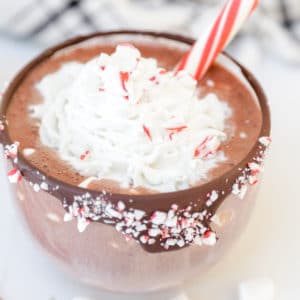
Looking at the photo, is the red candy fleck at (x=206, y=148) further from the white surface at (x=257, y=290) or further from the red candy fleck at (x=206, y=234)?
the white surface at (x=257, y=290)

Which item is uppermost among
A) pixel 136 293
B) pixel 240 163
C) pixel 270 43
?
pixel 270 43

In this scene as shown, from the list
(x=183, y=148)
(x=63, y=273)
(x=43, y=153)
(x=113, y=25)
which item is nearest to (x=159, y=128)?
(x=183, y=148)

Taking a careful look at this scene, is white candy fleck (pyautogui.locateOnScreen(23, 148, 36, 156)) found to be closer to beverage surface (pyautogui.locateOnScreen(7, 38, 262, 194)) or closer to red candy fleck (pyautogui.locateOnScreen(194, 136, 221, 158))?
beverage surface (pyautogui.locateOnScreen(7, 38, 262, 194))

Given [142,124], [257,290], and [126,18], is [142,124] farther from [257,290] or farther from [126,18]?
A: [126,18]

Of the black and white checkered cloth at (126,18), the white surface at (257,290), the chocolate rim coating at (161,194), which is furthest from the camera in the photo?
the black and white checkered cloth at (126,18)

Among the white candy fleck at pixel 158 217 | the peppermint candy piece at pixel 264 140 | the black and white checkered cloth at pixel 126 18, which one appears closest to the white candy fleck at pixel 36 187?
the white candy fleck at pixel 158 217

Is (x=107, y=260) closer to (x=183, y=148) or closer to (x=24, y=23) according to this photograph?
(x=183, y=148)

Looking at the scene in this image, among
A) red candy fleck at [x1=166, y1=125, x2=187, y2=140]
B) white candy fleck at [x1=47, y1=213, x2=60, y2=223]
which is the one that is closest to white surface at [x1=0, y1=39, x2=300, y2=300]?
white candy fleck at [x1=47, y1=213, x2=60, y2=223]
